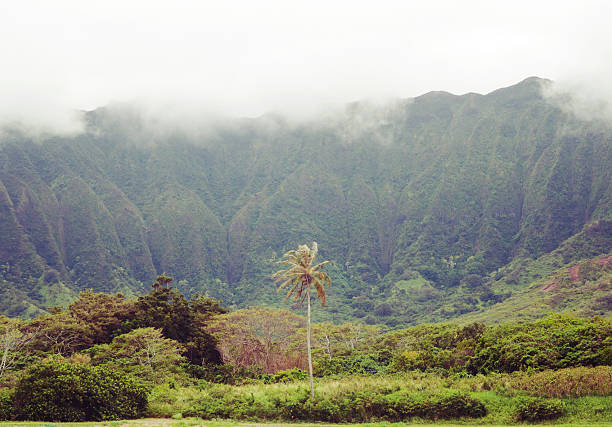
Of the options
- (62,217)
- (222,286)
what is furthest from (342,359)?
(62,217)

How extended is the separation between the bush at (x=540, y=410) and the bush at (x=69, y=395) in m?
24.5

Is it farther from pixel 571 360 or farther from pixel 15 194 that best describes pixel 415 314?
pixel 15 194

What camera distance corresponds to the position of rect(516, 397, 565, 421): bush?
27.8m

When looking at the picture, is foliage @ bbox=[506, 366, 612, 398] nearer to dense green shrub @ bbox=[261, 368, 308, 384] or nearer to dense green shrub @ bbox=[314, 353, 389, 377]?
dense green shrub @ bbox=[314, 353, 389, 377]

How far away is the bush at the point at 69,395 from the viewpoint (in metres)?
29.5

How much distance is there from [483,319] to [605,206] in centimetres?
8638

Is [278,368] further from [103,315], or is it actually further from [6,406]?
[6,406]

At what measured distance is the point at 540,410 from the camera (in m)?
28.0

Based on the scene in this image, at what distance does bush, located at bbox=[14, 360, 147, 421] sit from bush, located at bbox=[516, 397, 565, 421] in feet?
80.2

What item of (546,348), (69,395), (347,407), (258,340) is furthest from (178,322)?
(546,348)

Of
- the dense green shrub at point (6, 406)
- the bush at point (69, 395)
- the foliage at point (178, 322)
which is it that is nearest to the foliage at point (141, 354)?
the foliage at point (178, 322)

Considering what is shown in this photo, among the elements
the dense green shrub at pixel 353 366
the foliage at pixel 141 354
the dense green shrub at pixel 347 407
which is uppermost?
the dense green shrub at pixel 347 407

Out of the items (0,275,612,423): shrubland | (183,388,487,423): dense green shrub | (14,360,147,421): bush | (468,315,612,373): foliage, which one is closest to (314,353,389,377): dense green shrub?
(0,275,612,423): shrubland

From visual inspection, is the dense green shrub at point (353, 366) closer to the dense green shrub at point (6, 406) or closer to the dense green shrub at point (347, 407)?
the dense green shrub at point (347, 407)
